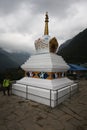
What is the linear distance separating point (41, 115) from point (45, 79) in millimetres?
2912

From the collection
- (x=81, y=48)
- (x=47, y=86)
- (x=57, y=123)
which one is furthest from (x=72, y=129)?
(x=81, y=48)

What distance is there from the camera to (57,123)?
17.4 ft

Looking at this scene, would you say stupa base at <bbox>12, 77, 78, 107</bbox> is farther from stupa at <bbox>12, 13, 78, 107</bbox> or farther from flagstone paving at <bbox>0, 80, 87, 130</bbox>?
flagstone paving at <bbox>0, 80, 87, 130</bbox>

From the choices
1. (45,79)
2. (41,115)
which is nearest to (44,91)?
(45,79)

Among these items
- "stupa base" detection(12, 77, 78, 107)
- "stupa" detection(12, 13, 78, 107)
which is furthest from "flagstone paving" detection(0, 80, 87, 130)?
"stupa" detection(12, 13, 78, 107)

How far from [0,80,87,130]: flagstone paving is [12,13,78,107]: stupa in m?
0.49

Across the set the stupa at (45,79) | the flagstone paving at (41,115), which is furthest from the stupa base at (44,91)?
the flagstone paving at (41,115)

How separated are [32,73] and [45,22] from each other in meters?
4.50

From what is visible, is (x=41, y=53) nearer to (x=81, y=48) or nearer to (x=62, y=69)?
(x=62, y=69)

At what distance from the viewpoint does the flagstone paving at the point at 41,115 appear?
5062 mm

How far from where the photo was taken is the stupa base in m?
7.15

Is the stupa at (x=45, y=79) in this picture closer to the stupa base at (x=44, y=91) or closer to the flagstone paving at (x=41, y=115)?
the stupa base at (x=44, y=91)

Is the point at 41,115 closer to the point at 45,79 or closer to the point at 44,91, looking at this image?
the point at 44,91

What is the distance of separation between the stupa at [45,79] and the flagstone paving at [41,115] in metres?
0.49
